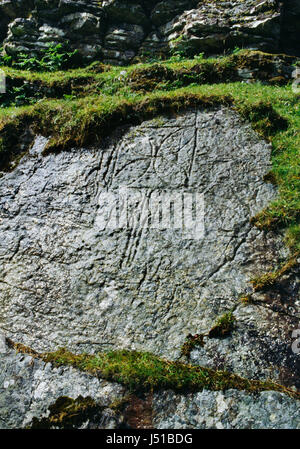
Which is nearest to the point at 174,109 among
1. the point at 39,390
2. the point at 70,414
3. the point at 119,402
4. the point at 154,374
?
the point at 154,374

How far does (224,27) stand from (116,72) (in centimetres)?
435

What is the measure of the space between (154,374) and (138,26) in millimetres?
13610

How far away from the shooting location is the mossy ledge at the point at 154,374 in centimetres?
512

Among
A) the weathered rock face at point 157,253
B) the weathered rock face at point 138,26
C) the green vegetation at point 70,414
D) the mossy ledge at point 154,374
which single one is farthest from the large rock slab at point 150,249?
the weathered rock face at point 138,26

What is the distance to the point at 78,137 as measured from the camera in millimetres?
8492

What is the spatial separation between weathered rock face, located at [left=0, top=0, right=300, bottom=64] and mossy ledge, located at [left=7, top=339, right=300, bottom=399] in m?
11.3

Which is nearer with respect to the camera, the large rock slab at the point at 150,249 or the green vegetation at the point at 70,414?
the green vegetation at the point at 70,414

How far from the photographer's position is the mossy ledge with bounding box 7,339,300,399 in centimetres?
512

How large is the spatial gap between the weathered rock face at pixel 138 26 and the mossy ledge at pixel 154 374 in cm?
1133

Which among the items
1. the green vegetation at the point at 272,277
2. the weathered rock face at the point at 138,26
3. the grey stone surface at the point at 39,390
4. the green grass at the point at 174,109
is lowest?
the grey stone surface at the point at 39,390

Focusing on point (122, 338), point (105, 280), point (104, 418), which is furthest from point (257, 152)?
point (104, 418)

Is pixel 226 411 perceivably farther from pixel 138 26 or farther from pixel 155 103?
pixel 138 26

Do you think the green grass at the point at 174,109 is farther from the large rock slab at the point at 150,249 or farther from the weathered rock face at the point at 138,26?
the weathered rock face at the point at 138,26

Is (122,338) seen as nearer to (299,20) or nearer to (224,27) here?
(224,27)
